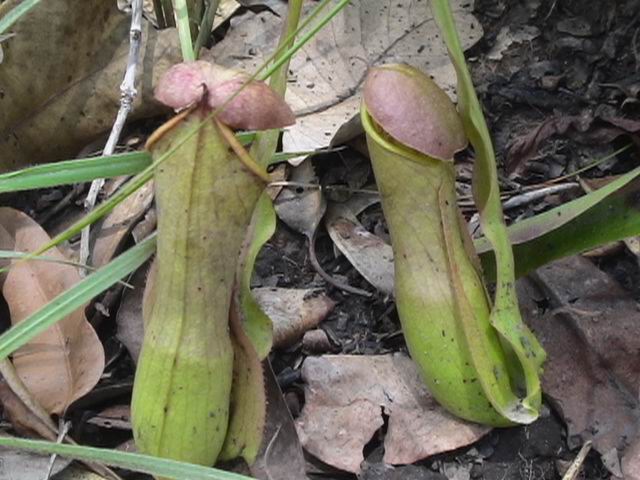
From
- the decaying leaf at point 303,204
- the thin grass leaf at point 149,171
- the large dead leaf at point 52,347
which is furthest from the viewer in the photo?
the decaying leaf at point 303,204

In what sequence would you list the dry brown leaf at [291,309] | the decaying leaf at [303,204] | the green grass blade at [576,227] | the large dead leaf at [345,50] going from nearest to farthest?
the green grass blade at [576,227]
the dry brown leaf at [291,309]
the decaying leaf at [303,204]
the large dead leaf at [345,50]

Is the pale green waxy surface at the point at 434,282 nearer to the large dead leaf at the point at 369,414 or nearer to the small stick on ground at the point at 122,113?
the large dead leaf at the point at 369,414

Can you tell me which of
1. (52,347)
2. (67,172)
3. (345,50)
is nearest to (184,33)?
(67,172)

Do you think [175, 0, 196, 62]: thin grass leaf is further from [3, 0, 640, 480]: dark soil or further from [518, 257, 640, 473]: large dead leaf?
[518, 257, 640, 473]: large dead leaf

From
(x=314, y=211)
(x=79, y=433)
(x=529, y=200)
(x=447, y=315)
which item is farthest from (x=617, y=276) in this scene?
(x=79, y=433)

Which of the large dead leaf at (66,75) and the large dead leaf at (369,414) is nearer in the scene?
the large dead leaf at (369,414)

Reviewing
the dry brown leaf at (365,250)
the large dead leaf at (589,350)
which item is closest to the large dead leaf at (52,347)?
the dry brown leaf at (365,250)

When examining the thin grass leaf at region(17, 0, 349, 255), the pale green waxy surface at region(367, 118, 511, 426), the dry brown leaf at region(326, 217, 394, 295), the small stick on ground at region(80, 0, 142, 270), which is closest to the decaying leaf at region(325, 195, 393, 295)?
the dry brown leaf at region(326, 217, 394, 295)

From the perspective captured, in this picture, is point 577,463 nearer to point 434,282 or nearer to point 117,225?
point 434,282
